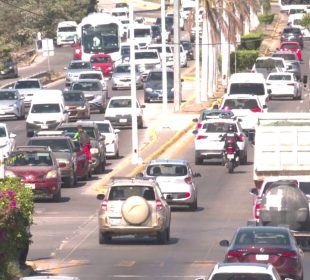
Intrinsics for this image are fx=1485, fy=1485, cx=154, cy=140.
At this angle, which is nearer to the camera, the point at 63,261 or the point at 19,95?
the point at 63,261

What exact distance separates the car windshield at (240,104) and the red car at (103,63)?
3169 centimetres

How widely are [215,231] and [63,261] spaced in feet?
20.0

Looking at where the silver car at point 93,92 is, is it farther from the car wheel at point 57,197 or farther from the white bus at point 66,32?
the white bus at point 66,32

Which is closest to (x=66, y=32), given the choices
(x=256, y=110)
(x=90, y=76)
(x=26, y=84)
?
(x=90, y=76)

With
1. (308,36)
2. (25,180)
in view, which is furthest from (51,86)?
(25,180)

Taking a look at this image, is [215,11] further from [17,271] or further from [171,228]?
[17,271]

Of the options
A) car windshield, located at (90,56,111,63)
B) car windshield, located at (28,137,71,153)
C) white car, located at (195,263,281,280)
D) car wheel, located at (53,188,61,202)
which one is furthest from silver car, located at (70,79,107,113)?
white car, located at (195,263,281,280)

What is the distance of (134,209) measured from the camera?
32031 millimetres

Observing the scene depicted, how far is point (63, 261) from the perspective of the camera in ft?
98.3

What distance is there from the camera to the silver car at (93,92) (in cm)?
6900

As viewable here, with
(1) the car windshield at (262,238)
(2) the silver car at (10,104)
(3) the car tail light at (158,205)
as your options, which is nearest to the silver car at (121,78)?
(2) the silver car at (10,104)

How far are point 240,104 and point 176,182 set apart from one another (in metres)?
19.3

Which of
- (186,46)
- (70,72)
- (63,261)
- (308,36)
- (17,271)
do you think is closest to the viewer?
(17,271)

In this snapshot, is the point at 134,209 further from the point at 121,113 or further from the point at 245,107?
the point at 121,113
